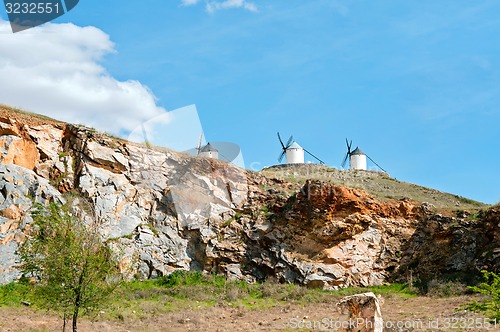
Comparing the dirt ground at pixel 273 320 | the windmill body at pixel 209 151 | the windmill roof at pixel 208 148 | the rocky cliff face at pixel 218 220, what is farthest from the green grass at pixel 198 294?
the windmill roof at pixel 208 148

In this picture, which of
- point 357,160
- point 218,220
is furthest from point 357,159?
point 218,220

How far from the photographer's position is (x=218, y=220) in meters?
36.2

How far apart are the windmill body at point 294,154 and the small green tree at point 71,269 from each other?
4402cm

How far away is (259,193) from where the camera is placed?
38562 mm

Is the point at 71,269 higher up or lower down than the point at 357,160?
lower down

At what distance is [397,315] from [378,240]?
31.7 feet

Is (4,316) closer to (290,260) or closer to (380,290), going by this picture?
(290,260)

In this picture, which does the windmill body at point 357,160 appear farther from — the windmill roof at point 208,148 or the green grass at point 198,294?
the green grass at point 198,294

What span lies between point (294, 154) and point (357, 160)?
769 cm

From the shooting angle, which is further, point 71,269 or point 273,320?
point 273,320

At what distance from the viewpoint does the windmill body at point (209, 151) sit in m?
53.6

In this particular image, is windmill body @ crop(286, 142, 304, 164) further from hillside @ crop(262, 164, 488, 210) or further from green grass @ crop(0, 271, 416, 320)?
green grass @ crop(0, 271, 416, 320)

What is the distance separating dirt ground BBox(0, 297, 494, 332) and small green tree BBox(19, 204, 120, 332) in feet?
9.31

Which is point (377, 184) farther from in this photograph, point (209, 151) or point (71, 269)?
point (71, 269)
